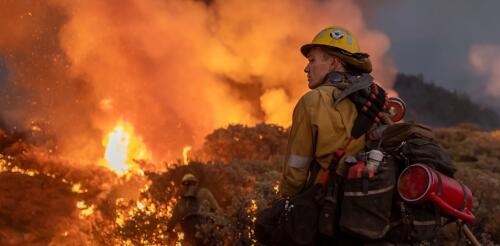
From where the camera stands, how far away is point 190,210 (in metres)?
8.13

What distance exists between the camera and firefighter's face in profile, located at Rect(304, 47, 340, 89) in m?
3.73

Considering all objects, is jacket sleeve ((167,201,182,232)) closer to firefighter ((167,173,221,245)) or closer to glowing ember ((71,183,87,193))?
firefighter ((167,173,221,245))

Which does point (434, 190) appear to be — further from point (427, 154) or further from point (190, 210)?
point (190, 210)

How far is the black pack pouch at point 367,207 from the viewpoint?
295cm

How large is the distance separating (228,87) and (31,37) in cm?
766

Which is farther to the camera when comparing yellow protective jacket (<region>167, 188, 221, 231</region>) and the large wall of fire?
the large wall of fire

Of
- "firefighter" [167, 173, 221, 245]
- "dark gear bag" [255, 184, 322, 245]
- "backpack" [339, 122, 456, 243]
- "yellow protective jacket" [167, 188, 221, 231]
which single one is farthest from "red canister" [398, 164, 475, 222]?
"yellow protective jacket" [167, 188, 221, 231]

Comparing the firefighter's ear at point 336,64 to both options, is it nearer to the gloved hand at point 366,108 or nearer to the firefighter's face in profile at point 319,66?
the firefighter's face in profile at point 319,66

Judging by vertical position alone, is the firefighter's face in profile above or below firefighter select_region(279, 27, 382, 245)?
above

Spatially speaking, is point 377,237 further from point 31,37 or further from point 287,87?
point 287,87

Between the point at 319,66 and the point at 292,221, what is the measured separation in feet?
3.66

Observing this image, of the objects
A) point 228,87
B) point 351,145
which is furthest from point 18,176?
point 351,145

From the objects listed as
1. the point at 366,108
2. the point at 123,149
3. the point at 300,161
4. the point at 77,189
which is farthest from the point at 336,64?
the point at 123,149

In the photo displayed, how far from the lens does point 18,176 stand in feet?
44.9
